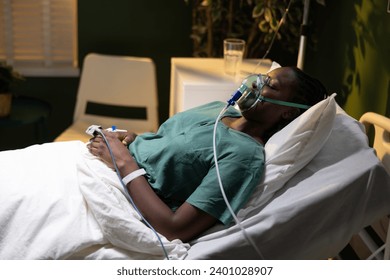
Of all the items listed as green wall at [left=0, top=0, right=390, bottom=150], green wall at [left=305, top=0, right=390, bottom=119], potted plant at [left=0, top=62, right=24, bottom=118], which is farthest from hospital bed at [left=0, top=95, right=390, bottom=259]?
potted plant at [left=0, top=62, right=24, bottom=118]

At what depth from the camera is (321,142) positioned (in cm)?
178

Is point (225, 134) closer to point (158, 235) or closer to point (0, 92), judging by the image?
point (158, 235)

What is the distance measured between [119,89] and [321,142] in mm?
1871

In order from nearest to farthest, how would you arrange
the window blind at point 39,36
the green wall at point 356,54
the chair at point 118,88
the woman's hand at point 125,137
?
the woman's hand at point 125,137 → the green wall at point 356,54 → the chair at point 118,88 → the window blind at point 39,36

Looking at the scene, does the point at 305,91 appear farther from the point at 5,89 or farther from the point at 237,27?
the point at 5,89

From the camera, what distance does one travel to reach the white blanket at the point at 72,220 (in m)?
1.64

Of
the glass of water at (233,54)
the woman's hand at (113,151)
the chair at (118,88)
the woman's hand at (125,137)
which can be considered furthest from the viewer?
the chair at (118,88)

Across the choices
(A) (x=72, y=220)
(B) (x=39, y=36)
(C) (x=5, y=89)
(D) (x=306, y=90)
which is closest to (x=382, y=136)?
(D) (x=306, y=90)

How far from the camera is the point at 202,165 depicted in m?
1.79

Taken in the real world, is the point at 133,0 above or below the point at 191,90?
above

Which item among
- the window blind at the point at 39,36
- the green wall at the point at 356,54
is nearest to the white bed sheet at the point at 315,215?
the green wall at the point at 356,54

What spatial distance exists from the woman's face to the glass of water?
108 cm

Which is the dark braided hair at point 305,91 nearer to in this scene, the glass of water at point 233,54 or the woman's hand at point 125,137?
the woman's hand at point 125,137
